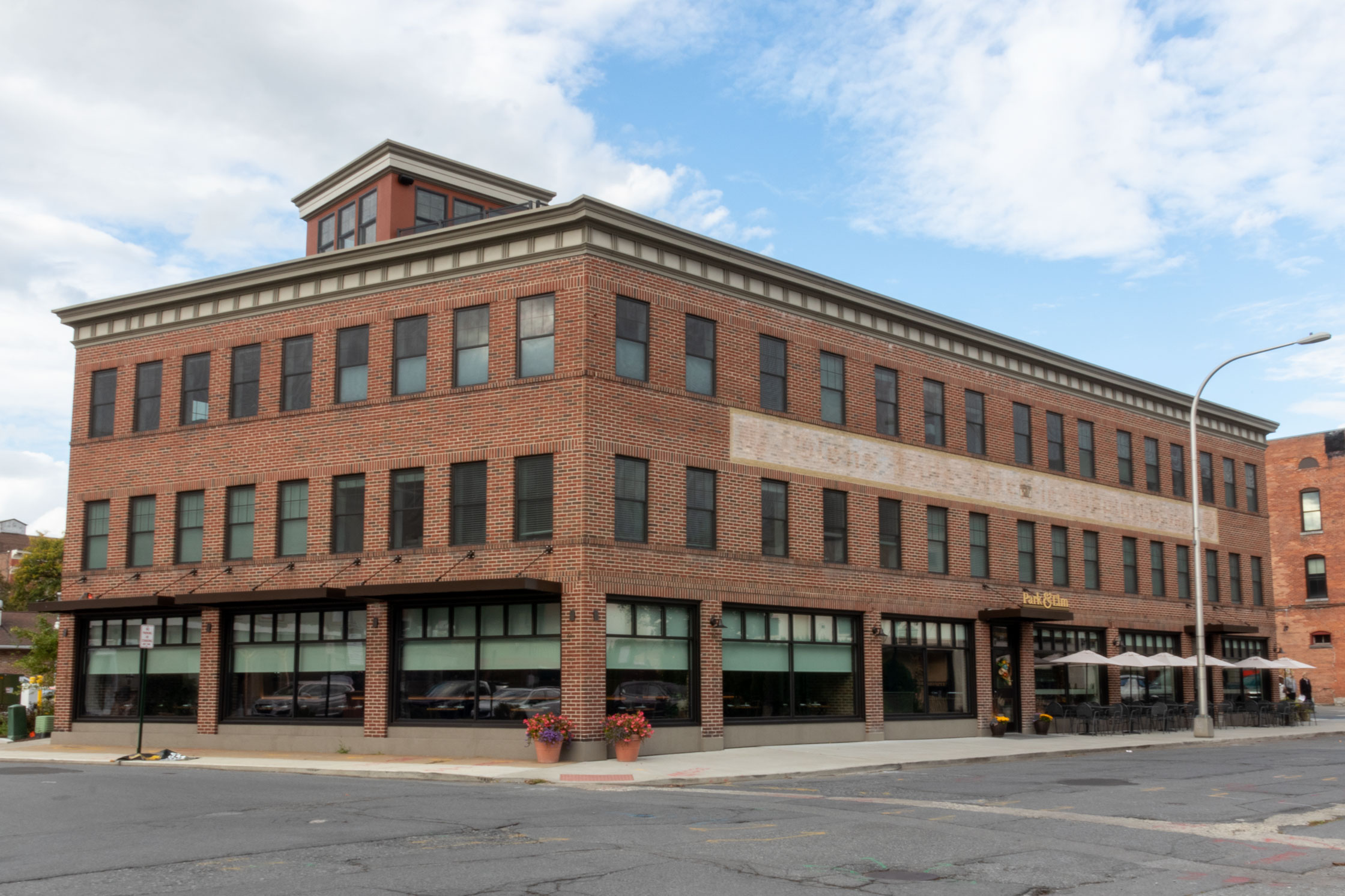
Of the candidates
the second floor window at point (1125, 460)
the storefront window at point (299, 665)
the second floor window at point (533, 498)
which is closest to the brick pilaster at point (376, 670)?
the storefront window at point (299, 665)

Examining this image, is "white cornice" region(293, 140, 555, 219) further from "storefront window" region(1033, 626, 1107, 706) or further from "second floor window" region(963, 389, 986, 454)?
"storefront window" region(1033, 626, 1107, 706)

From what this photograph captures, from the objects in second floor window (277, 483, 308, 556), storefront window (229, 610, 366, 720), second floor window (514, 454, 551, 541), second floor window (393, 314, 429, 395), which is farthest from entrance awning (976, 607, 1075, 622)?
second floor window (277, 483, 308, 556)

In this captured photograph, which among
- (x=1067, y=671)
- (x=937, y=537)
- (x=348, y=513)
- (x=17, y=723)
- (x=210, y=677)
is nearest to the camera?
(x=348, y=513)

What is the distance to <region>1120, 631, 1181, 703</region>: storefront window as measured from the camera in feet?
129

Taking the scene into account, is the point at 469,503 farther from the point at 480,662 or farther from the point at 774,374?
the point at 774,374

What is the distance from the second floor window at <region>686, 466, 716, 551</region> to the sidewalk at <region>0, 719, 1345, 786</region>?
451 cm

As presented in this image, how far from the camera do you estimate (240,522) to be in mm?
29531

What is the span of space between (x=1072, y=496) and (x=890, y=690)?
34.1 feet

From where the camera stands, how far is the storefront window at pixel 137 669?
2984 centimetres

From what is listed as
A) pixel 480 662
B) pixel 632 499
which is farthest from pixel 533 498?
pixel 480 662

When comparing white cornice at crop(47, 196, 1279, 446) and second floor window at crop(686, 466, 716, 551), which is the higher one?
white cornice at crop(47, 196, 1279, 446)

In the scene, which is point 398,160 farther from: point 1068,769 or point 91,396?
point 1068,769

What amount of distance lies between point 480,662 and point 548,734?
9.67 ft

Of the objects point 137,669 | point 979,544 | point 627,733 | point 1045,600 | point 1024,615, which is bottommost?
point 627,733
